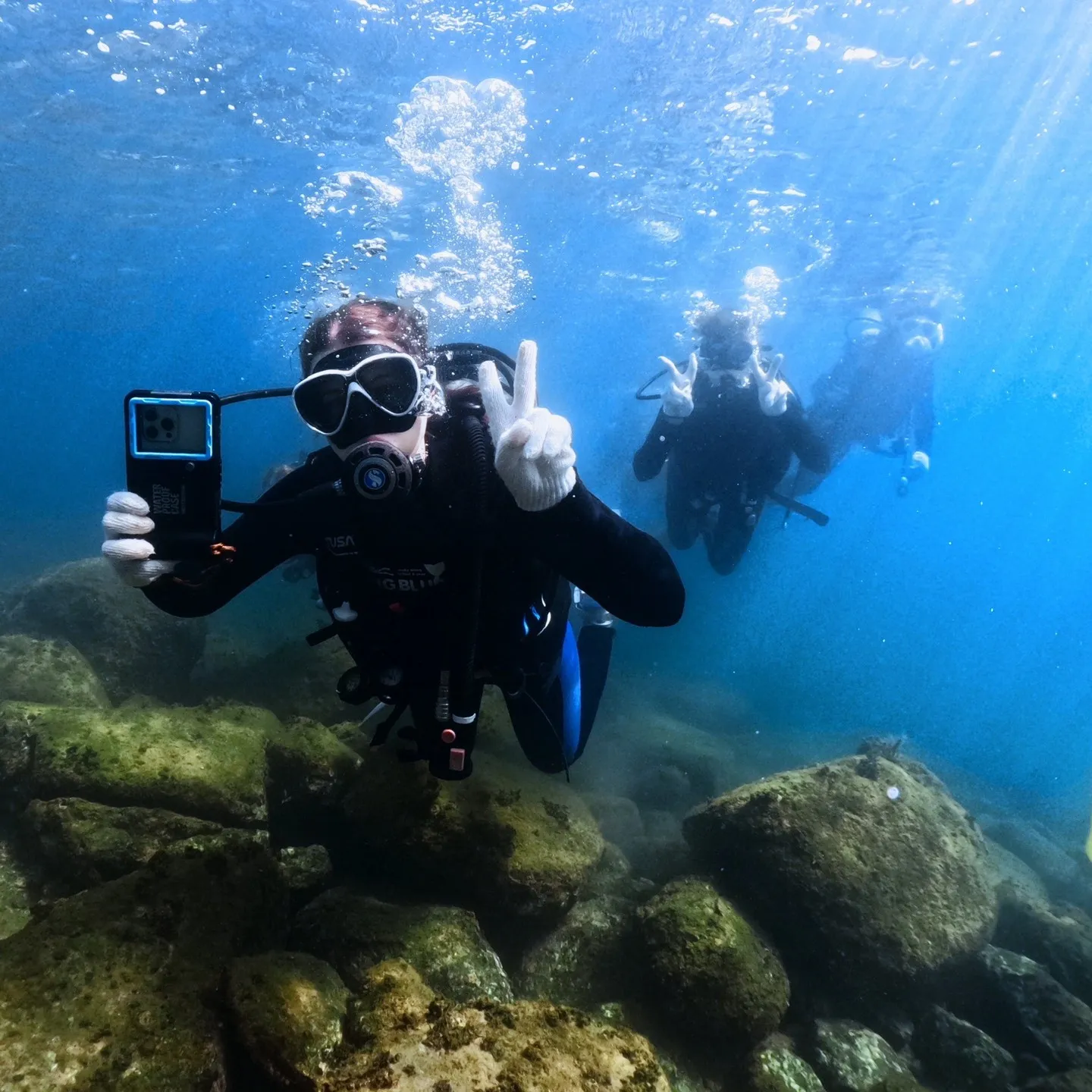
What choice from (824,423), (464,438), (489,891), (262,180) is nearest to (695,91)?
(824,423)

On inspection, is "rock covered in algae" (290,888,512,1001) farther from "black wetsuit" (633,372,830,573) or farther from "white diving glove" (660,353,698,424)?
"black wetsuit" (633,372,830,573)

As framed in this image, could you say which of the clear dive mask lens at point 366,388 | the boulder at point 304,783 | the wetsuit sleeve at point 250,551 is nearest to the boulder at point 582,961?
the boulder at point 304,783

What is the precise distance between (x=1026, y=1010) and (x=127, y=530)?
7.28 metres

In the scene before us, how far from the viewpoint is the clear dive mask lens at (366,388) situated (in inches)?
117

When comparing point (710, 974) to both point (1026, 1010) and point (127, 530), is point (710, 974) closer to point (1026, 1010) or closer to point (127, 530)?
point (1026, 1010)

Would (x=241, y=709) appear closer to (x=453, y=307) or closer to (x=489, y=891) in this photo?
(x=489, y=891)

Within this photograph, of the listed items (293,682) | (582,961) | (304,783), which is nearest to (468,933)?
(582,961)

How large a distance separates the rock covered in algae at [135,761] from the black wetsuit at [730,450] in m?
7.76

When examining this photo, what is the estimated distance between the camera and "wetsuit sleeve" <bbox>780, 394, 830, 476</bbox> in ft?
33.4

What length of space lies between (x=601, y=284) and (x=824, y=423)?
14.5 m

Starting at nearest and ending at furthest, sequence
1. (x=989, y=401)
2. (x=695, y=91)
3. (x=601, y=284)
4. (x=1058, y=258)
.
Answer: (x=695, y=91)
(x=1058, y=258)
(x=601, y=284)
(x=989, y=401)

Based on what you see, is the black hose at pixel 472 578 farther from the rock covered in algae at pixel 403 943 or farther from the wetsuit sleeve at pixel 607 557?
the rock covered in algae at pixel 403 943

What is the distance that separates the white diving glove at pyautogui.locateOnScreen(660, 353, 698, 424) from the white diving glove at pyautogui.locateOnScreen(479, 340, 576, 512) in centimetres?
754

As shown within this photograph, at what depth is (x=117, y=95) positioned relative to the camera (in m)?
15.8
